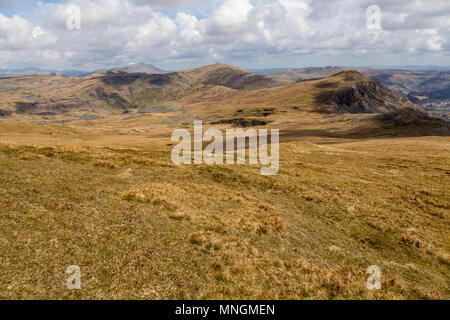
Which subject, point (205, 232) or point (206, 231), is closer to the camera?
point (205, 232)

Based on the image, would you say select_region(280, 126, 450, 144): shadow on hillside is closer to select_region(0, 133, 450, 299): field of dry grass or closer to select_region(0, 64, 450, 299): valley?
select_region(0, 64, 450, 299): valley

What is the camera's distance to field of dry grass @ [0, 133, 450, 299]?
44.2 ft

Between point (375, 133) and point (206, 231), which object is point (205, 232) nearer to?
point (206, 231)

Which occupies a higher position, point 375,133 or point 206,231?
point 375,133

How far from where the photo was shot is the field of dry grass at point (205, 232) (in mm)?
13469

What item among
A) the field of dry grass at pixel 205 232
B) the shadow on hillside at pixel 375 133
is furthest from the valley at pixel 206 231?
the shadow on hillside at pixel 375 133

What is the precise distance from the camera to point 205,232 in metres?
18.8

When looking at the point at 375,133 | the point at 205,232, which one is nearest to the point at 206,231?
the point at 205,232

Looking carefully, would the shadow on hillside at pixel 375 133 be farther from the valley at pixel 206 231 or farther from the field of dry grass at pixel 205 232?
the field of dry grass at pixel 205 232

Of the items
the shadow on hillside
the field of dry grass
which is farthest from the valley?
the shadow on hillside

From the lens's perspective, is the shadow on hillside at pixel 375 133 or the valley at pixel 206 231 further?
the shadow on hillside at pixel 375 133
